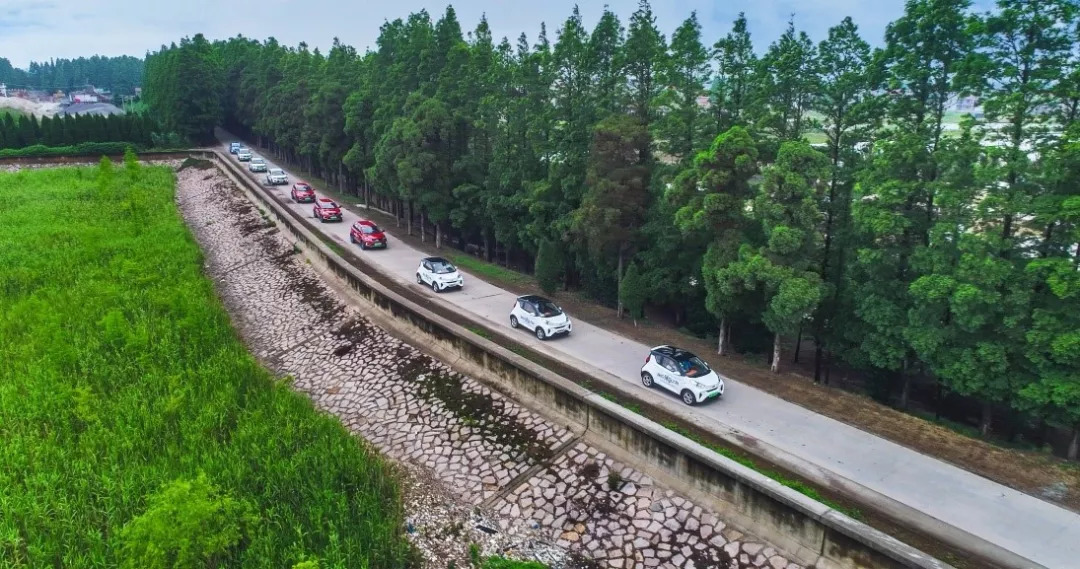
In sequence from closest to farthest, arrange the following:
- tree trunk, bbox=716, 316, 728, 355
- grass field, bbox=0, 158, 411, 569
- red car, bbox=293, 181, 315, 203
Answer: grass field, bbox=0, 158, 411, 569 < tree trunk, bbox=716, 316, 728, 355 < red car, bbox=293, 181, 315, 203

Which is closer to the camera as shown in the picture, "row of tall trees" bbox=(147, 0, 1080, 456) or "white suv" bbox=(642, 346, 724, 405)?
"row of tall trees" bbox=(147, 0, 1080, 456)

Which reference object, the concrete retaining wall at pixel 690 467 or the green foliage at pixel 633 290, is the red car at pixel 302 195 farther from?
the green foliage at pixel 633 290

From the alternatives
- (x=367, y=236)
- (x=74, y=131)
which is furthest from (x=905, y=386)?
(x=74, y=131)

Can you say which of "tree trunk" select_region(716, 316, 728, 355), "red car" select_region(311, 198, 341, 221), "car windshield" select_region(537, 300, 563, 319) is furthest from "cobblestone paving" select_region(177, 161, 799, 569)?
"red car" select_region(311, 198, 341, 221)

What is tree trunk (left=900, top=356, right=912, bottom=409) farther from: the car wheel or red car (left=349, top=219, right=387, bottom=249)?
red car (left=349, top=219, right=387, bottom=249)

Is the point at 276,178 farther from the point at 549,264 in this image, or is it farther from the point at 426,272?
the point at 549,264

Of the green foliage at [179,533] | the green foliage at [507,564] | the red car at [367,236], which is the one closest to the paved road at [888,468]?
the green foliage at [507,564]

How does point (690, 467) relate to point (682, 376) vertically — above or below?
below
